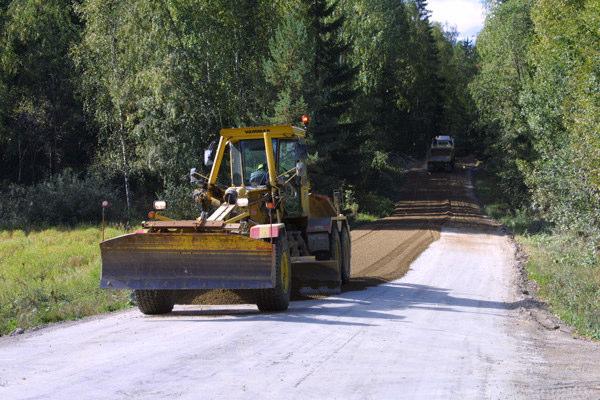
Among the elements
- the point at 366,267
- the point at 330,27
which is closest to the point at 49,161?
the point at 330,27

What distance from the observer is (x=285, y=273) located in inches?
498

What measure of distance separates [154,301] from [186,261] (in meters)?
1.10

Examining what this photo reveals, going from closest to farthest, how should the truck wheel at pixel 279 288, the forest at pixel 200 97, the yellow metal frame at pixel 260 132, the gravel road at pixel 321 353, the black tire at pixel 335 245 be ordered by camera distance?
1. the gravel road at pixel 321 353
2. the truck wheel at pixel 279 288
3. the yellow metal frame at pixel 260 132
4. the black tire at pixel 335 245
5. the forest at pixel 200 97

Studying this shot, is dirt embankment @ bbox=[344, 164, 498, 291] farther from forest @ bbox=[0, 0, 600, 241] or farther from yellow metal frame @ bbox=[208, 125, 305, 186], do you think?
yellow metal frame @ bbox=[208, 125, 305, 186]

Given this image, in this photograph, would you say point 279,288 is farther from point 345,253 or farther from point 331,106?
point 331,106

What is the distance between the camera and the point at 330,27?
4191cm

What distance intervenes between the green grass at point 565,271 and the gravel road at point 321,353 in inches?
26.9

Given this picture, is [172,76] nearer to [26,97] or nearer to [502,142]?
[26,97]

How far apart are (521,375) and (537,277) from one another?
12469mm

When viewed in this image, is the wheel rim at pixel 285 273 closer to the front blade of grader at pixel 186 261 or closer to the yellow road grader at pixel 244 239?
the yellow road grader at pixel 244 239

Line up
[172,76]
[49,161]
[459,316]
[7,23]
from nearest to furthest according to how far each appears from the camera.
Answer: [459,316] → [172,76] → [7,23] → [49,161]

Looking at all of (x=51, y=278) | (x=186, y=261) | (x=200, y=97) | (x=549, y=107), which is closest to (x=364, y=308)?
(x=186, y=261)

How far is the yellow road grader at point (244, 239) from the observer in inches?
471

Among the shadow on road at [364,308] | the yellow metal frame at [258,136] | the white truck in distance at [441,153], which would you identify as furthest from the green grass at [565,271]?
the white truck in distance at [441,153]
